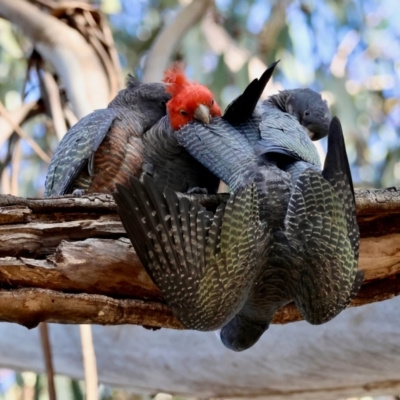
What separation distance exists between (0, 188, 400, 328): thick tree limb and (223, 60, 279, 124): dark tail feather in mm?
214

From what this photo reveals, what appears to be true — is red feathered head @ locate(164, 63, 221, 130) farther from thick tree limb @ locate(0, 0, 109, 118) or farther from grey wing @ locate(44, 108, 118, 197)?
thick tree limb @ locate(0, 0, 109, 118)

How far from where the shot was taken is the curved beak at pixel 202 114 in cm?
156

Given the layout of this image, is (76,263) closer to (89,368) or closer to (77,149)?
(77,149)

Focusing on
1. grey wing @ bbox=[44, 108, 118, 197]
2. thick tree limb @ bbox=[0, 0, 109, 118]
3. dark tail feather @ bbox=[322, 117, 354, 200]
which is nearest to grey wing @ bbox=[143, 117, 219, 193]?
grey wing @ bbox=[44, 108, 118, 197]

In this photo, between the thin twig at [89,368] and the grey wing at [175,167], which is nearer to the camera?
the grey wing at [175,167]

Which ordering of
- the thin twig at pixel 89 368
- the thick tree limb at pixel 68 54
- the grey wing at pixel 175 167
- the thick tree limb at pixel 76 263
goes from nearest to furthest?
1. the thick tree limb at pixel 76 263
2. the grey wing at pixel 175 167
3. the thin twig at pixel 89 368
4. the thick tree limb at pixel 68 54

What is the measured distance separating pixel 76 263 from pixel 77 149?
0.55m

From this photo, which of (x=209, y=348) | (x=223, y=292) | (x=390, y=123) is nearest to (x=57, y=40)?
(x=209, y=348)

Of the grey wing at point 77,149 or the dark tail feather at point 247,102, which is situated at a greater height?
the grey wing at point 77,149

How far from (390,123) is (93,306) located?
3.90 m

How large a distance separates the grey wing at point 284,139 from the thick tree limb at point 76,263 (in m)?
0.15

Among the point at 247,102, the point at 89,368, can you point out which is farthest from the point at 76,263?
the point at 89,368

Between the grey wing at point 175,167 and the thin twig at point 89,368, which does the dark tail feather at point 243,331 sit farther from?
the thin twig at point 89,368

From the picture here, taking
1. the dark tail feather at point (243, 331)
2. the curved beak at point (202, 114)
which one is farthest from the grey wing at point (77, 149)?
the dark tail feather at point (243, 331)
